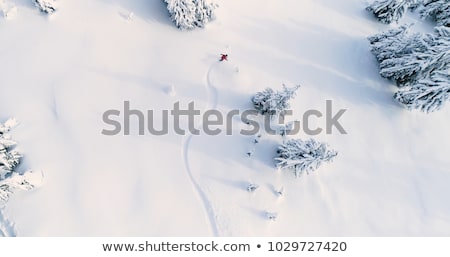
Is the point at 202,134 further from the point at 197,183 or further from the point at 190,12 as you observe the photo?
the point at 190,12

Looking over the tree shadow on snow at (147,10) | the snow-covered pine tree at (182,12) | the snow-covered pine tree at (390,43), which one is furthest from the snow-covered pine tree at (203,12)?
the snow-covered pine tree at (390,43)

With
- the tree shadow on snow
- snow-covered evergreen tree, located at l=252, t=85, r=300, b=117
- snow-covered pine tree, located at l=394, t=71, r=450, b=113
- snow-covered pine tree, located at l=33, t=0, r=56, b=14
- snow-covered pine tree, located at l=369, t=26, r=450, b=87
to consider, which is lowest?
snow-covered evergreen tree, located at l=252, t=85, r=300, b=117

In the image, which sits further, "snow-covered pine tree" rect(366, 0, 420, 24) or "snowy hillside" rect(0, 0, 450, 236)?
"snow-covered pine tree" rect(366, 0, 420, 24)

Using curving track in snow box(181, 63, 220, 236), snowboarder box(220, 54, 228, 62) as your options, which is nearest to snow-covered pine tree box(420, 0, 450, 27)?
snowboarder box(220, 54, 228, 62)

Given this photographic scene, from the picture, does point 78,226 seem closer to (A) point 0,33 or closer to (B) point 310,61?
(A) point 0,33

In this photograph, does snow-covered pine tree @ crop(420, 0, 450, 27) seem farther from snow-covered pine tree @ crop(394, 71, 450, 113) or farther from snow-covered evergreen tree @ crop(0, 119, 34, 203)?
snow-covered evergreen tree @ crop(0, 119, 34, 203)

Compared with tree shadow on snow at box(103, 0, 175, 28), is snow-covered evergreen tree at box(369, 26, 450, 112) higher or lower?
lower
